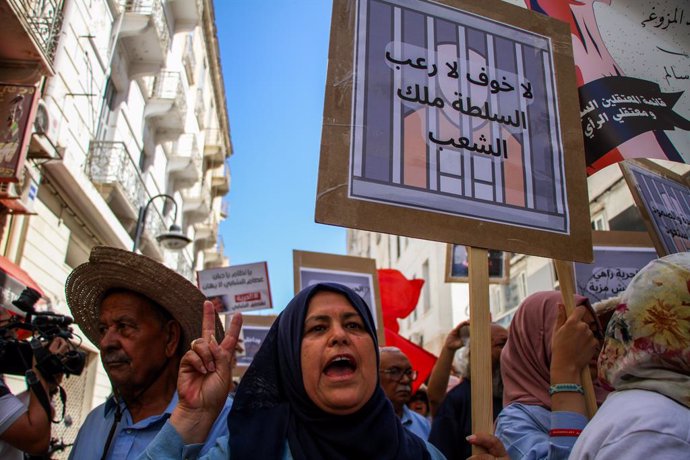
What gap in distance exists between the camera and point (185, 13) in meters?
19.7

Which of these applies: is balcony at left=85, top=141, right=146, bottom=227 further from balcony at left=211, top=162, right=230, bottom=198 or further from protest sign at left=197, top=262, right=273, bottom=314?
balcony at left=211, top=162, right=230, bottom=198

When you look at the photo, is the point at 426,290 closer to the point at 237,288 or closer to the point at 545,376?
the point at 237,288

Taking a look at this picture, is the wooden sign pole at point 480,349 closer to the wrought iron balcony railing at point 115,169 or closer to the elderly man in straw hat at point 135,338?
the elderly man in straw hat at point 135,338

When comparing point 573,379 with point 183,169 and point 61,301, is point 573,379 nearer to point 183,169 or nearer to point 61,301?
point 61,301

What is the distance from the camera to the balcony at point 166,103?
1734 centimetres

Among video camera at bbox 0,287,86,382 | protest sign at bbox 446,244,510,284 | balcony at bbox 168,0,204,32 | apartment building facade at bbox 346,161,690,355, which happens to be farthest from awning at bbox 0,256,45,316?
balcony at bbox 168,0,204,32

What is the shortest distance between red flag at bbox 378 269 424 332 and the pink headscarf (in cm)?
466

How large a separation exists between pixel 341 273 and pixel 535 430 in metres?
2.98

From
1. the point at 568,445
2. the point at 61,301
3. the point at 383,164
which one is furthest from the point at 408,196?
the point at 61,301

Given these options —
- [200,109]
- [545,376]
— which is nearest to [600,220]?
[545,376]

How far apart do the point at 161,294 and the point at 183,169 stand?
771 inches

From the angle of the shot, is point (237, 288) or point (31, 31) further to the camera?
point (31, 31)

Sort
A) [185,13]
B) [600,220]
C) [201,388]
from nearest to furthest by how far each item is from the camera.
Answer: [201,388] < [600,220] < [185,13]

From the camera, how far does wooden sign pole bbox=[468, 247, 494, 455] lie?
1.81 metres
